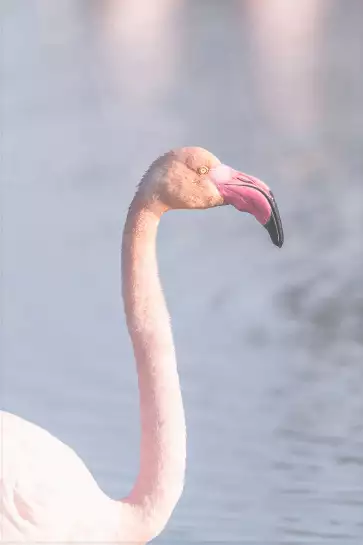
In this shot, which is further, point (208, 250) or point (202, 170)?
point (208, 250)

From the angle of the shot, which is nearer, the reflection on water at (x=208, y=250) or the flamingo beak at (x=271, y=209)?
the flamingo beak at (x=271, y=209)

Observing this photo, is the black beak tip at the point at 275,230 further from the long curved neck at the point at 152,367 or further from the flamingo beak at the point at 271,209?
the long curved neck at the point at 152,367

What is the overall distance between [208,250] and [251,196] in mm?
2176

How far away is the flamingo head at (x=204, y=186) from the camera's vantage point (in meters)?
1.63

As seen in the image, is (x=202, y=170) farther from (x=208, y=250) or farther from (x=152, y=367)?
(x=208, y=250)

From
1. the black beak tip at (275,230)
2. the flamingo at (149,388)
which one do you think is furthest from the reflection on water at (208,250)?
the black beak tip at (275,230)

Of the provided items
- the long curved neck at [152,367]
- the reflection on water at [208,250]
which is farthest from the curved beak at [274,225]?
the reflection on water at [208,250]

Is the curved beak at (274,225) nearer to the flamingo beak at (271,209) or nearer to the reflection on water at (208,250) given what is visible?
the flamingo beak at (271,209)

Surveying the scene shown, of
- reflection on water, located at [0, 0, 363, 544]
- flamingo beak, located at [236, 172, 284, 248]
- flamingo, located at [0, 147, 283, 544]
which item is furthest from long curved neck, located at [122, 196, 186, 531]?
reflection on water, located at [0, 0, 363, 544]

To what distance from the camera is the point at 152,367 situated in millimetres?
1633

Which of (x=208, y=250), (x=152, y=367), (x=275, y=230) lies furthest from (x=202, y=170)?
(x=208, y=250)

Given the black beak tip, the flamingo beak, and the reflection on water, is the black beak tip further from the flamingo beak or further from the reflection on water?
the reflection on water

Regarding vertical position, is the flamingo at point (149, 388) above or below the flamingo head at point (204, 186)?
below

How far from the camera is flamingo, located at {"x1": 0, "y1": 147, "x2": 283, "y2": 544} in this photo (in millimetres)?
1615
